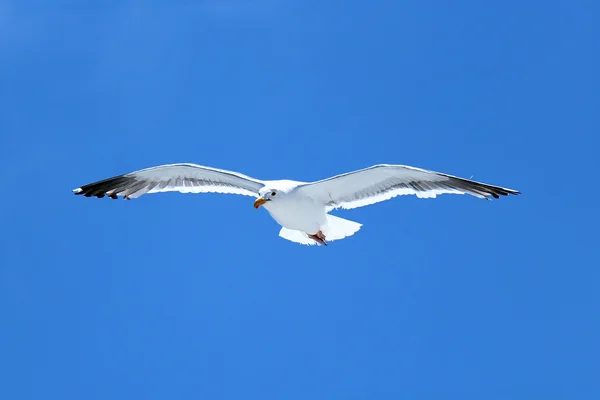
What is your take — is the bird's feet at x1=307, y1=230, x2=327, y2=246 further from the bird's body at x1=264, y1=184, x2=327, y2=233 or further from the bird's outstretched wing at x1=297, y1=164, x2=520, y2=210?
the bird's outstretched wing at x1=297, y1=164, x2=520, y2=210

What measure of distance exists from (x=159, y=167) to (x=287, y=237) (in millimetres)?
2267

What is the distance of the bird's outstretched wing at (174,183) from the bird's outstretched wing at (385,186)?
1.06 meters

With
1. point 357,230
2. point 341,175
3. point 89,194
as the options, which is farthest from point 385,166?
point 89,194

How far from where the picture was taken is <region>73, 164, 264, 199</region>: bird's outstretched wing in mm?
12281

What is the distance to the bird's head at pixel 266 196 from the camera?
37.5 ft

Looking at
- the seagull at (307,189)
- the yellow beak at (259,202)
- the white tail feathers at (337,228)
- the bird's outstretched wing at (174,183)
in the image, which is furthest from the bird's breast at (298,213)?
the bird's outstretched wing at (174,183)

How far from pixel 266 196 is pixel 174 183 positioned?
1.91 m

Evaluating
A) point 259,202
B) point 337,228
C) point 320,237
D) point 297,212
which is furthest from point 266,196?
point 337,228

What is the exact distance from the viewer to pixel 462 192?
11477 mm

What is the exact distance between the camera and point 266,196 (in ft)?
37.6

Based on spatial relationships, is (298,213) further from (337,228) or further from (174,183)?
(174,183)

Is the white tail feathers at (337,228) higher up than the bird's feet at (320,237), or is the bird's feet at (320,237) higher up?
the white tail feathers at (337,228)

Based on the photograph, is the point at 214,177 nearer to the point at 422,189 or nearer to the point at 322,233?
the point at 322,233

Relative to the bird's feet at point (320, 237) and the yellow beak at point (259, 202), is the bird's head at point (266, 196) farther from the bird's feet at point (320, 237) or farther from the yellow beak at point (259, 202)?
the bird's feet at point (320, 237)
